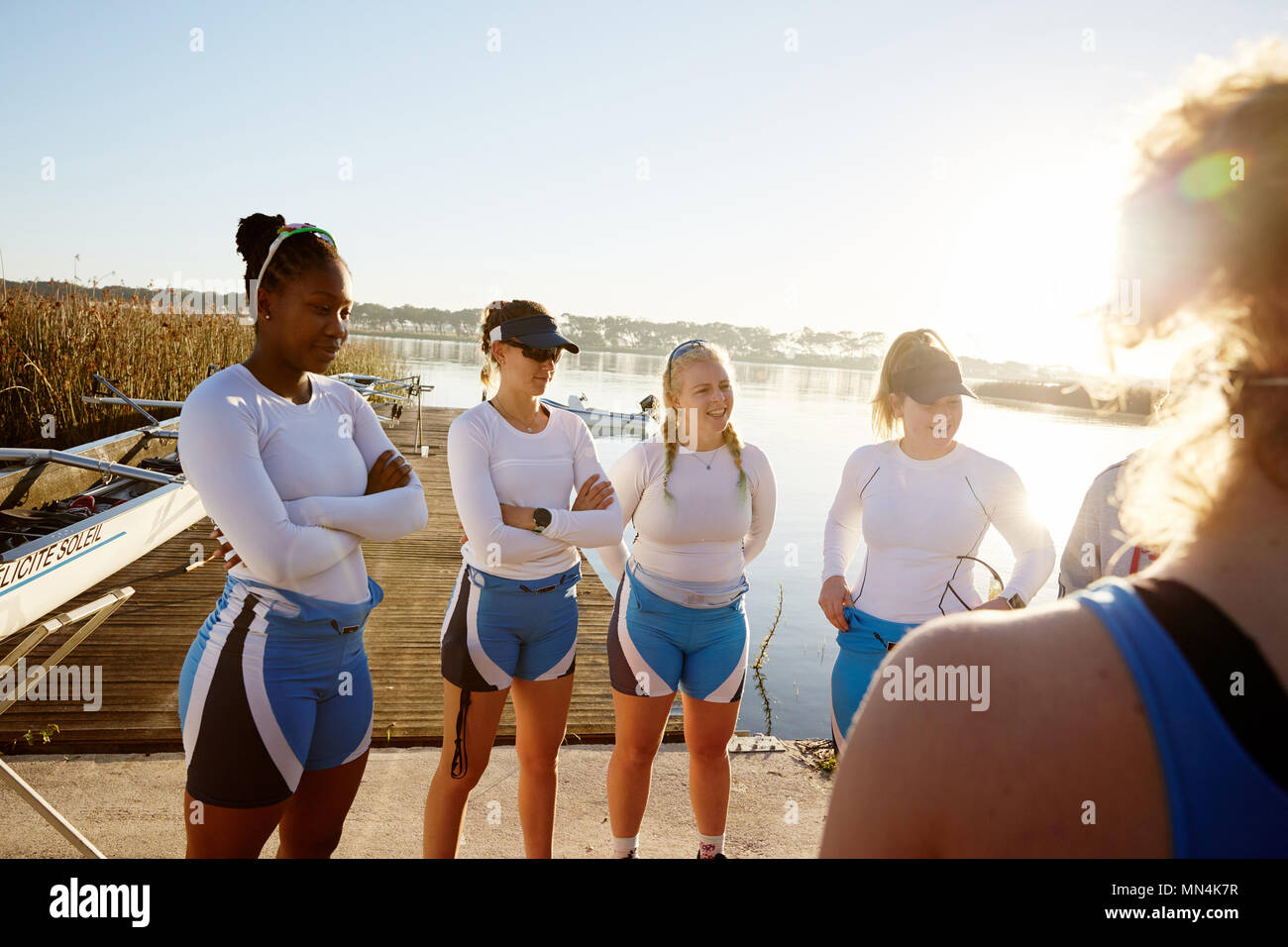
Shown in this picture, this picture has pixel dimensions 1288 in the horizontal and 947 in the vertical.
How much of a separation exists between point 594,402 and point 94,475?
3522 centimetres

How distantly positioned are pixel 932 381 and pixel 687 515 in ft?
3.86

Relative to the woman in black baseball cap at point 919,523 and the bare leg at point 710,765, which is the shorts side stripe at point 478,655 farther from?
the woman in black baseball cap at point 919,523

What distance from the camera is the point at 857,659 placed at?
295cm

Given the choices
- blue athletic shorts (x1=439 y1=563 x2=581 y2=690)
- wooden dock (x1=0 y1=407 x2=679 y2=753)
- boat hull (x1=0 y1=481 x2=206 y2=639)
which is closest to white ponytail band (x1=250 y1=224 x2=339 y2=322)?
blue athletic shorts (x1=439 y1=563 x2=581 y2=690)

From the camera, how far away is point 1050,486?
69.1 feet

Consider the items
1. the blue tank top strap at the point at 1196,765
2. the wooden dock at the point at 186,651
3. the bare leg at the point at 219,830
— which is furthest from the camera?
the wooden dock at the point at 186,651

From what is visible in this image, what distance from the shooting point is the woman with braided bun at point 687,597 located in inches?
125

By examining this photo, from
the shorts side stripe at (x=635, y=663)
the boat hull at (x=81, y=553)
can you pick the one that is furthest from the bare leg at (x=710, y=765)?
the boat hull at (x=81, y=553)

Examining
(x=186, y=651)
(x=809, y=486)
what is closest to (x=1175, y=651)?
(x=186, y=651)

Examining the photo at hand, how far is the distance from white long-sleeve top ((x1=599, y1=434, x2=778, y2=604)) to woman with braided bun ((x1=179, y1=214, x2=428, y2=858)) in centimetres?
117

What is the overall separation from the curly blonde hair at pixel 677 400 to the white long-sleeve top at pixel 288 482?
131 cm

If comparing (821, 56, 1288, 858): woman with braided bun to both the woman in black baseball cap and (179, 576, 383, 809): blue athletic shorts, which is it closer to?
(179, 576, 383, 809): blue athletic shorts
